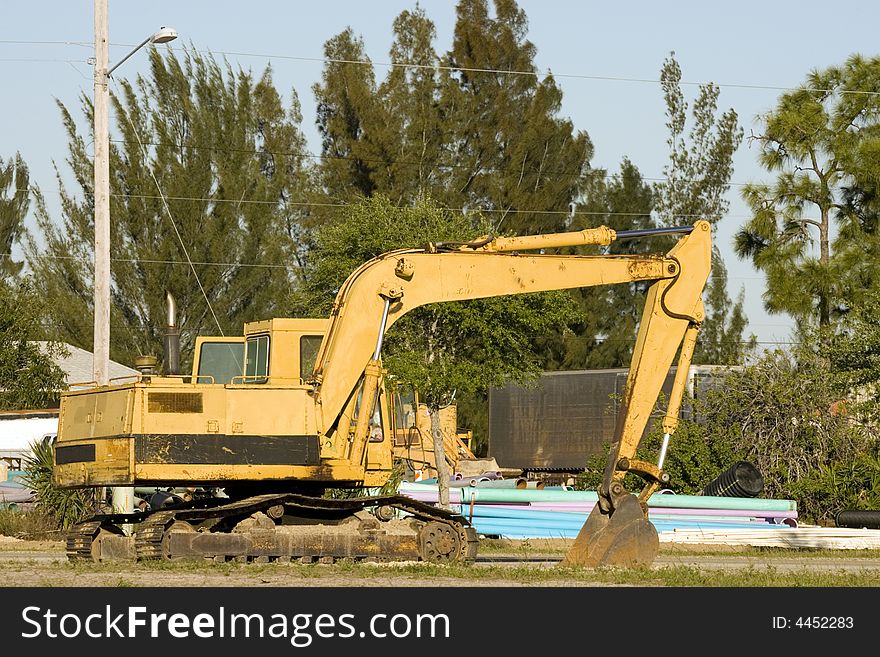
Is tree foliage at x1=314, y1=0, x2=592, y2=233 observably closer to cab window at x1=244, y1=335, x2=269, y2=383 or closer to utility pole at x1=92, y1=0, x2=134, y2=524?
utility pole at x1=92, y1=0, x2=134, y2=524

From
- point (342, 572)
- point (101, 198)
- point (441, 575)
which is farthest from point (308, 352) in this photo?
point (101, 198)

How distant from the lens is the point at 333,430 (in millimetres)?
18547

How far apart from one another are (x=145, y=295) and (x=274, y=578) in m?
38.1

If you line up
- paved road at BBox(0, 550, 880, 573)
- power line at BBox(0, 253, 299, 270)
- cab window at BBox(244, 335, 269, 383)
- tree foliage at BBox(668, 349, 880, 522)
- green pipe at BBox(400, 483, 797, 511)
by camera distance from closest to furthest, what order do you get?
paved road at BBox(0, 550, 880, 573) → cab window at BBox(244, 335, 269, 383) → green pipe at BBox(400, 483, 797, 511) → tree foliage at BBox(668, 349, 880, 522) → power line at BBox(0, 253, 299, 270)

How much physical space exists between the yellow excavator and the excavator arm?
20mm

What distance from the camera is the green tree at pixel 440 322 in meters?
27.6

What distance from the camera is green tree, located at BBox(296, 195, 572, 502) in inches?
1087

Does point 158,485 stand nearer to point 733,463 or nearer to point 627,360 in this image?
point 733,463

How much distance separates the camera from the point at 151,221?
173ft

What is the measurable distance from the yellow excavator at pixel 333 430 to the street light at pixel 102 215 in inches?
214

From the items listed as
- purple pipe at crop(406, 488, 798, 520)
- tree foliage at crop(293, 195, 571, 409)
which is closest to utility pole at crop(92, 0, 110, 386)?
tree foliage at crop(293, 195, 571, 409)

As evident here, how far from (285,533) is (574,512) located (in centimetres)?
959

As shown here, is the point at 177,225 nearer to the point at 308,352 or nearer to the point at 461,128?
the point at 461,128
